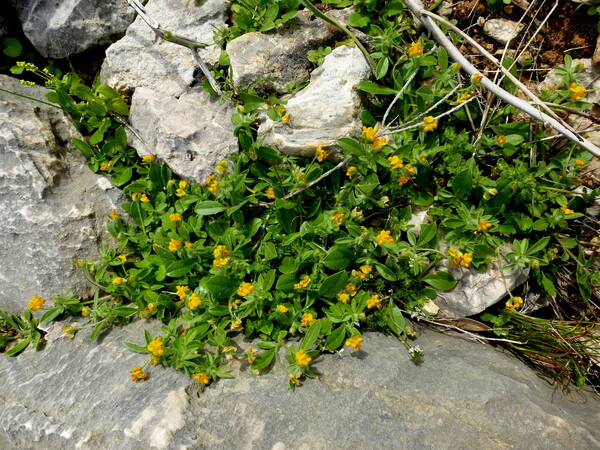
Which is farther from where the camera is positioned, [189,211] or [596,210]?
[189,211]

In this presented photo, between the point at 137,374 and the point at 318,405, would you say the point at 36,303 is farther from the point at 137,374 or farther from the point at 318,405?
the point at 318,405

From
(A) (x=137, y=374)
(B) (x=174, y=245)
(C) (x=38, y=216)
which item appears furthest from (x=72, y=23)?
(A) (x=137, y=374)

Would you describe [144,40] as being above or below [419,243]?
above

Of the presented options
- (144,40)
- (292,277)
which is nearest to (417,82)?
(292,277)

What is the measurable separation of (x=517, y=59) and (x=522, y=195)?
1.04 m

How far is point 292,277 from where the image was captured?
305 centimetres

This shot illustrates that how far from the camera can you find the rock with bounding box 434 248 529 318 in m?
3.10

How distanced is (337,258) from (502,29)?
226cm

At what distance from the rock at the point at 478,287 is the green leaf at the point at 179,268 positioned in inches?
75.9

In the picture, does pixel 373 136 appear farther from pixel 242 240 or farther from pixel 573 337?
pixel 573 337

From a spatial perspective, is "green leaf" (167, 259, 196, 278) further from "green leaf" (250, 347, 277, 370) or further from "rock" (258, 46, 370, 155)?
"rock" (258, 46, 370, 155)

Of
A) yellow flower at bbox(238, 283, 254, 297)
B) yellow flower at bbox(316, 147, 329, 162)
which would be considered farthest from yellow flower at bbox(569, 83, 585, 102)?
yellow flower at bbox(238, 283, 254, 297)

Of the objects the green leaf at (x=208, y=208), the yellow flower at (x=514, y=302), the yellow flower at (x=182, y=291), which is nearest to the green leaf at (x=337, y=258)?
the green leaf at (x=208, y=208)

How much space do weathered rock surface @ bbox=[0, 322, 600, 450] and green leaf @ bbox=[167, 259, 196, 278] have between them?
2.02 ft
